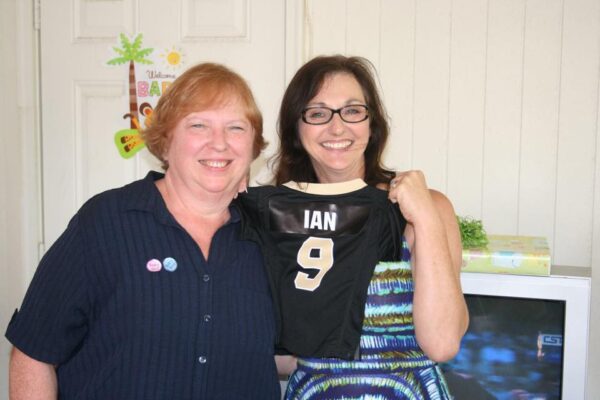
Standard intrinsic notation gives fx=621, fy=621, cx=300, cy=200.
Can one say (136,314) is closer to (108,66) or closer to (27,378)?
(27,378)

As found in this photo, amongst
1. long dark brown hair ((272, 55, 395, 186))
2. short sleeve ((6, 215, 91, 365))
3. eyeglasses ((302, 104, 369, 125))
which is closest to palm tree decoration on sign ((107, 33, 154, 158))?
long dark brown hair ((272, 55, 395, 186))

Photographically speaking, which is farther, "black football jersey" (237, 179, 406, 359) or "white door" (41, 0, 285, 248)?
"white door" (41, 0, 285, 248)

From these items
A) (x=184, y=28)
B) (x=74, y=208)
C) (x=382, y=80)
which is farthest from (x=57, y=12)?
(x=382, y=80)

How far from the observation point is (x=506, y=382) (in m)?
1.90

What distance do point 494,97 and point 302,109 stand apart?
126 cm

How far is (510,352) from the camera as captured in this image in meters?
1.89

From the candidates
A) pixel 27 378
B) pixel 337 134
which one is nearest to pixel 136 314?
pixel 27 378

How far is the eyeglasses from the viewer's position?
155 centimetres

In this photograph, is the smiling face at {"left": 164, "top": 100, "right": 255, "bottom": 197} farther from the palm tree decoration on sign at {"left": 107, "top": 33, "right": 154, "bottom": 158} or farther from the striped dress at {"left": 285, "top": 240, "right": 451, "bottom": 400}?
the palm tree decoration on sign at {"left": 107, "top": 33, "right": 154, "bottom": 158}

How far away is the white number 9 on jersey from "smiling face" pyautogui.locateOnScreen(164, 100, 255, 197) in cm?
25

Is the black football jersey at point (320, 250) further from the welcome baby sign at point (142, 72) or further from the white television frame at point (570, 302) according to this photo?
the welcome baby sign at point (142, 72)

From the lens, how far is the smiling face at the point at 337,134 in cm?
154

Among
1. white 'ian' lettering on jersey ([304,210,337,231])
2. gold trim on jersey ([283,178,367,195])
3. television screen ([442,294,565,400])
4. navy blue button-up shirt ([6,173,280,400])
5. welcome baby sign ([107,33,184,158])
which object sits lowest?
television screen ([442,294,565,400])

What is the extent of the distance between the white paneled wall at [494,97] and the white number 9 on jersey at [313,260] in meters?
1.19
